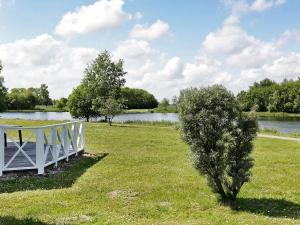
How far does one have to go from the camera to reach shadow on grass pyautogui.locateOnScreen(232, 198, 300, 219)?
930 centimetres

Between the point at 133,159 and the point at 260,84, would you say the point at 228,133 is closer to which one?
the point at 133,159

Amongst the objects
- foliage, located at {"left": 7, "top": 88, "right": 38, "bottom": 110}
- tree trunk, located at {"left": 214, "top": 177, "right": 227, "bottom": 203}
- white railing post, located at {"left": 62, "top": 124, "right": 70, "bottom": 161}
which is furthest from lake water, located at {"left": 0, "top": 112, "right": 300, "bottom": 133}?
foliage, located at {"left": 7, "top": 88, "right": 38, "bottom": 110}

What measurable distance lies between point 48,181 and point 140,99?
140469mm

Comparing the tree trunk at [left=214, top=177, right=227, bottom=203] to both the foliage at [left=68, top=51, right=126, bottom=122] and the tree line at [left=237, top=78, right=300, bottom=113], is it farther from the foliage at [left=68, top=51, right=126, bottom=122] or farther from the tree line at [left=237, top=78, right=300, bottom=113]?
the tree line at [left=237, top=78, right=300, bottom=113]

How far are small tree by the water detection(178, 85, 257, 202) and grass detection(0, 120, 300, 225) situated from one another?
1058 mm

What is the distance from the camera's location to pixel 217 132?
378 inches

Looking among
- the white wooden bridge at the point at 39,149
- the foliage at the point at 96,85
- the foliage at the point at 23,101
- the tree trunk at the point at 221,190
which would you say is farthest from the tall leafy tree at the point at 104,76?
the foliage at the point at 23,101

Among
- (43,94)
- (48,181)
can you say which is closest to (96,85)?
(48,181)

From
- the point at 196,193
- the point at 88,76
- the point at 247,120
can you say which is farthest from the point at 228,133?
the point at 88,76

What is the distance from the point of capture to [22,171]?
45.2ft

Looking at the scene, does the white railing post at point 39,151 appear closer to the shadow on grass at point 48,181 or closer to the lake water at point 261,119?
the shadow on grass at point 48,181

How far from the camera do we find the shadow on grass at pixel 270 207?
9.30 meters

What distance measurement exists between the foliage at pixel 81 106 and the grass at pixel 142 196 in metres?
42.2

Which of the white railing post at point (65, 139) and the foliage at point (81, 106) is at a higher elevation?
the foliage at point (81, 106)
